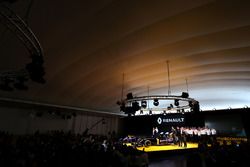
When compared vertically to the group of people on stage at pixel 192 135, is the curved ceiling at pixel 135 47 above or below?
above

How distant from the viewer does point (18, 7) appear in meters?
5.34

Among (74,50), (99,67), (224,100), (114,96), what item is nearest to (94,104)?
(114,96)

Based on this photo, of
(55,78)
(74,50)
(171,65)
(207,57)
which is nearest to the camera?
(74,50)

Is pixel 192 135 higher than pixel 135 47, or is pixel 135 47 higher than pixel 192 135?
pixel 135 47

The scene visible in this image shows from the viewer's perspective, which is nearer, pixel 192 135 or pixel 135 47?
pixel 135 47

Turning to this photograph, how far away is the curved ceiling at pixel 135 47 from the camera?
19.2 ft

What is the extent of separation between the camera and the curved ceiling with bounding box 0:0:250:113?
19.2 feet

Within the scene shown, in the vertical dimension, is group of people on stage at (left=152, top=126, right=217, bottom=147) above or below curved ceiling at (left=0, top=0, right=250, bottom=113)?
below

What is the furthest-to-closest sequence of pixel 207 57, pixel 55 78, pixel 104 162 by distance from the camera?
1. pixel 55 78
2. pixel 207 57
3. pixel 104 162

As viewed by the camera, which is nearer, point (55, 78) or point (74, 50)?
point (74, 50)

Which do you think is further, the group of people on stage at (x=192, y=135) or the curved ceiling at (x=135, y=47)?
the group of people on stage at (x=192, y=135)

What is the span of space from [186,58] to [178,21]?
3359mm

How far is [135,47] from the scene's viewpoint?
8312 mm

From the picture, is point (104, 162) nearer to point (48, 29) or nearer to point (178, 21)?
point (48, 29)
